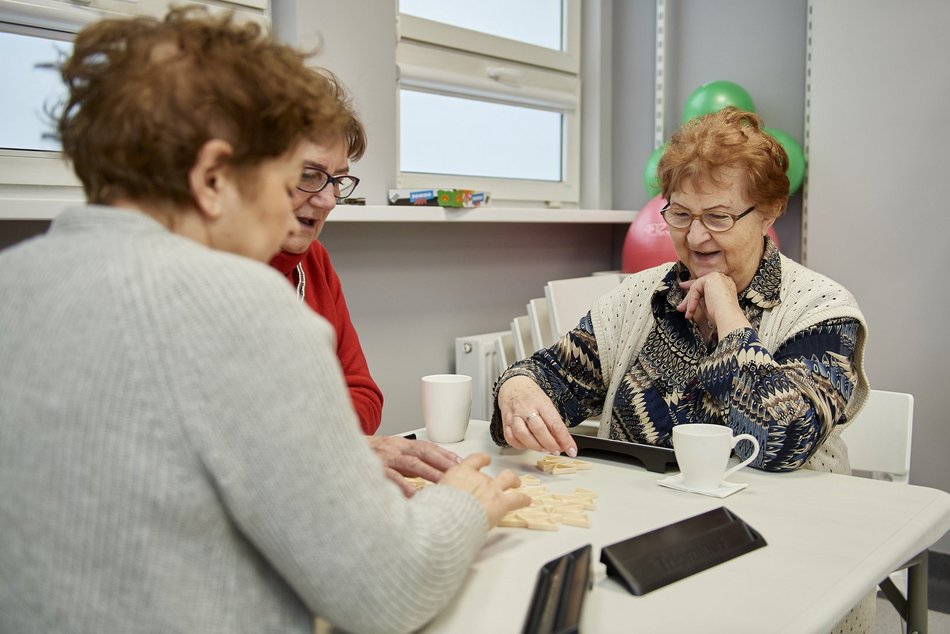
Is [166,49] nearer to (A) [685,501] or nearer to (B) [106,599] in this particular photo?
(B) [106,599]

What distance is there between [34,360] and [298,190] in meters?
0.97

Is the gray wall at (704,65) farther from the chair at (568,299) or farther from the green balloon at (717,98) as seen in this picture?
the chair at (568,299)

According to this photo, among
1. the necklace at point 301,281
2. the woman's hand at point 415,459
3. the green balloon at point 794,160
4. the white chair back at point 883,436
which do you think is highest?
the green balloon at point 794,160

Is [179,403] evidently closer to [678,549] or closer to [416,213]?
[678,549]

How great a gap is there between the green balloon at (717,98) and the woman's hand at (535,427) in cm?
189

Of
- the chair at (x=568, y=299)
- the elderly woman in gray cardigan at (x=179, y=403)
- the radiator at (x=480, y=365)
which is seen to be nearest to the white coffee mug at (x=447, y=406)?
the elderly woman in gray cardigan at (x=179, y=403)

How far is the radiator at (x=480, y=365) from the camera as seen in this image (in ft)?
9.55

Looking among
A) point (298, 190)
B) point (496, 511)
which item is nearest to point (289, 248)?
point (298, 190)

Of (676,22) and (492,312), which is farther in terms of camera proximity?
(676,22)

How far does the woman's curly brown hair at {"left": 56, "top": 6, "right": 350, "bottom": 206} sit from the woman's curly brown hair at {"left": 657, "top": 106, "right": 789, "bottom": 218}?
1101 mm

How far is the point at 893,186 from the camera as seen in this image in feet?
9.20

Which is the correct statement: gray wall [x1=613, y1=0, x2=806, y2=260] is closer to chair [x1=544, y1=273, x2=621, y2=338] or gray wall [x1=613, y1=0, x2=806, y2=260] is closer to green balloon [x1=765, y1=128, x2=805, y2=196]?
green balloon [x1=765, y1=128, x2=805, y2=196]

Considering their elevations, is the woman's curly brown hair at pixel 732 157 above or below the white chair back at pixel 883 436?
above

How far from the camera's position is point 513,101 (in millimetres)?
3348
